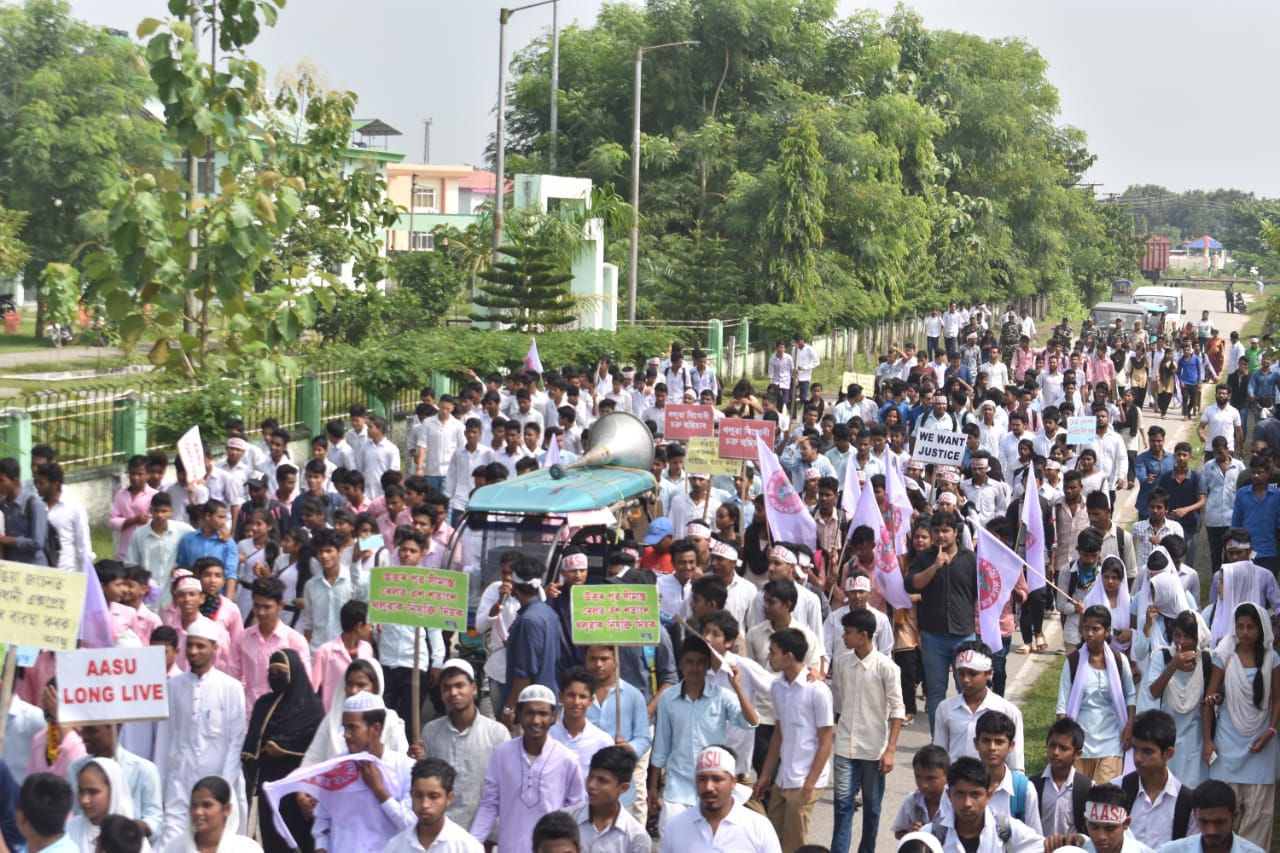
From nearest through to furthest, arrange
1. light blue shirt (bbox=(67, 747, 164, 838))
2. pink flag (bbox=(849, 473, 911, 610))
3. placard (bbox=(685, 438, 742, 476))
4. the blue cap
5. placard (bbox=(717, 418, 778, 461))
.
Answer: light blue shirt (bbox=(67, 747, 164, 838)), pink flag (bbox=(849, 473, 911, 610)), the blue cap, placard (bbox=(685, 438, 742, 476)), placard (bbox=(717, 418, 778, 461))

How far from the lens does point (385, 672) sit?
34.2ft

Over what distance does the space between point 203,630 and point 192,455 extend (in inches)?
187

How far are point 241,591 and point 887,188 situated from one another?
33014 millimetres

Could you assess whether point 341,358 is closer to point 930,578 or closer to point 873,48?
point 930,578

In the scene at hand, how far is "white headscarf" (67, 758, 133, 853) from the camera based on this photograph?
702cm

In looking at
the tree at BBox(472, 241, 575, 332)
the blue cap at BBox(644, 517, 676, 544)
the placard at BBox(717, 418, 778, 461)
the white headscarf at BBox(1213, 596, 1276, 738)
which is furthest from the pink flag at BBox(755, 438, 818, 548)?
the tree at BBox(472, 241, 575, 332)

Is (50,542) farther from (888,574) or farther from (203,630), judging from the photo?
(888,574)

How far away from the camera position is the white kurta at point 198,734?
821cm

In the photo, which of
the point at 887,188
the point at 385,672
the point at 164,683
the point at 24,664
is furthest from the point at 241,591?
the point at 887,188

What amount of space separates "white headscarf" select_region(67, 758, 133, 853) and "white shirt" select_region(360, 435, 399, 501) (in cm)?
863

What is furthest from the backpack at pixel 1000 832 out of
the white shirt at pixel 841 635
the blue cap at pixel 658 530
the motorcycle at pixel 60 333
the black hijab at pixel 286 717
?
the motorcycle at pixel 60 333

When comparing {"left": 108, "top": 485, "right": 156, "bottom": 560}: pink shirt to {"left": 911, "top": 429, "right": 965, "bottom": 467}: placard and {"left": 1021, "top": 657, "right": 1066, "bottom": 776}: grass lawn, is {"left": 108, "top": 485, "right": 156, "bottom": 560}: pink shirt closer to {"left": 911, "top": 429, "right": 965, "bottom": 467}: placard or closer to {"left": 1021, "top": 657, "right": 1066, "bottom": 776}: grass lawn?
{"left": 1021, "top": 657, "right": 1066, "bottom": 776}: grass lawn

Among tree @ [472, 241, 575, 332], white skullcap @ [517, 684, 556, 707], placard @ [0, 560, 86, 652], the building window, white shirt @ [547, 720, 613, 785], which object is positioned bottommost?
white shirt @ [547, 720, 613, 785]

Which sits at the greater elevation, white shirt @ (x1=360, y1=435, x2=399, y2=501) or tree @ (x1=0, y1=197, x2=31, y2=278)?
tree @ (x1=0, y1=197, x2=31, y2=278)
